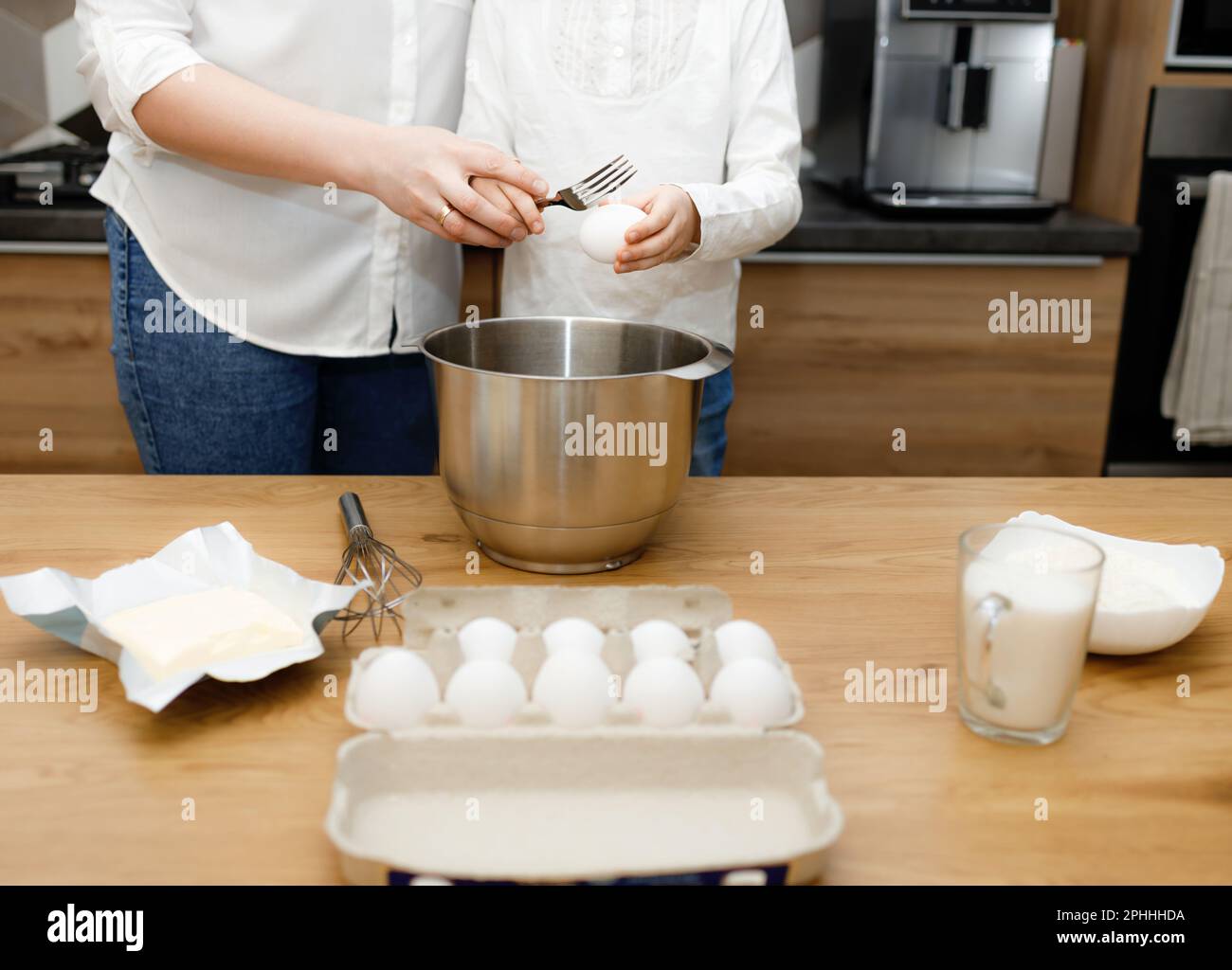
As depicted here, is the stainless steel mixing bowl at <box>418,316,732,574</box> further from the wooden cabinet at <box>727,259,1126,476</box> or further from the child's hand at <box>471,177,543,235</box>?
the wooden cabinet at <box>727,259,1126,476</box>

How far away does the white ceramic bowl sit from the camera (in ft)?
2.64

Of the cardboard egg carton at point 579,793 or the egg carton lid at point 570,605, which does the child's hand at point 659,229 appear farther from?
the cardboard egg carton at point 579,793

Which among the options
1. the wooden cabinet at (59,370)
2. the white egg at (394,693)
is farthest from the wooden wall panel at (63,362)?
the white egg at (394,693)

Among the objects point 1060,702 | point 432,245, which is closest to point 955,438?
point 432,245

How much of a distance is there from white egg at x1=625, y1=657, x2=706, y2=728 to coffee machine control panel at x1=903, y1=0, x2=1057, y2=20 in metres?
1.76

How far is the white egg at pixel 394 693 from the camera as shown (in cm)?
67

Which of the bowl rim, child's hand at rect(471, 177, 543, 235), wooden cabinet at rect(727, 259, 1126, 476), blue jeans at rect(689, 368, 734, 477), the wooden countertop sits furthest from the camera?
wooden cabinet at rect(727, 259, 1126, 476)

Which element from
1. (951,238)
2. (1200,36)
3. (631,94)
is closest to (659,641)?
(631,94)

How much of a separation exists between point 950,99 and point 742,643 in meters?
1.73

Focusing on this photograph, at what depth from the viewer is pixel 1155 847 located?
622 millimetres

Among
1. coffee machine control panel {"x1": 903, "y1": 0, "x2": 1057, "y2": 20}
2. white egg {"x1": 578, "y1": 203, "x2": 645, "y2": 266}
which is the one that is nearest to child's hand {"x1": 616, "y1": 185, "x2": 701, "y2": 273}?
white egg {"x1": 578, "y1": 203, "x2": 645, "y2": 266}

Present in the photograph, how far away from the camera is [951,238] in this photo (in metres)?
2.00
